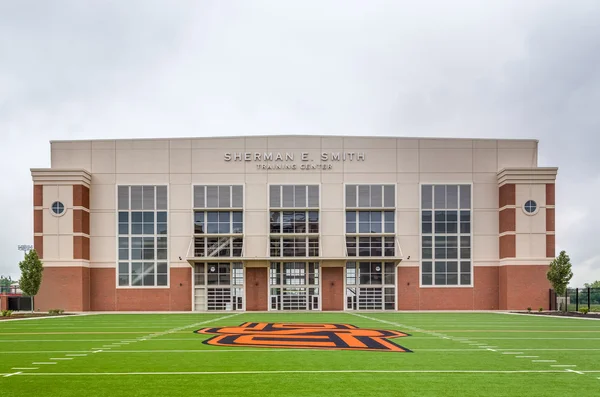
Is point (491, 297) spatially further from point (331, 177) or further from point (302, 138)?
point (302, 138)

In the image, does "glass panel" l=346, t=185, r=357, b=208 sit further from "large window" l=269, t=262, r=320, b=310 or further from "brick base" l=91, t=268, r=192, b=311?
"brick base" l=91, t=268, r=192, b=311

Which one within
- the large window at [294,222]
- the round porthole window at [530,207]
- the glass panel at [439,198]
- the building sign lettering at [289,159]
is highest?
the building sign lettering at [289,159]

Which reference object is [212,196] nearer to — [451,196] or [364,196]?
[364,196]

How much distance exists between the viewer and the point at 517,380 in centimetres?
1001

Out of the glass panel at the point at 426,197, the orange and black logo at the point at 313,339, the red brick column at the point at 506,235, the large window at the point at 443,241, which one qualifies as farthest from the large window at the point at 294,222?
the orange and black logo at the point at 313,339

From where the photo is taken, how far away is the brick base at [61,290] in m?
41.2

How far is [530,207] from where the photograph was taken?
41.9m

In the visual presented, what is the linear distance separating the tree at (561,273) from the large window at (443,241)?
5.97m

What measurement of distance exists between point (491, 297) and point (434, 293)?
3940mm

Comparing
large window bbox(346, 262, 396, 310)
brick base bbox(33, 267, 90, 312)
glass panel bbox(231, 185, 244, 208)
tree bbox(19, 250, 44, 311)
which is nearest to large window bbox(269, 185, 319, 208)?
glass panel bbox(231, 185, 244, 208)

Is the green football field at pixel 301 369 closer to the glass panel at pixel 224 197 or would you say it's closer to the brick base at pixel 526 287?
the brick base at pixel 526 287

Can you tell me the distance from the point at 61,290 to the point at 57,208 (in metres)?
5.42

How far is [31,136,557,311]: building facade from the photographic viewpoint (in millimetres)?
42625

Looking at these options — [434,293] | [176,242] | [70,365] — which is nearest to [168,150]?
[176,242]
